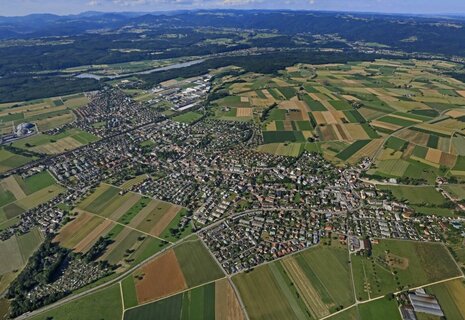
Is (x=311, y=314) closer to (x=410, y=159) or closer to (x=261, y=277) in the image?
(x=261, y=277)

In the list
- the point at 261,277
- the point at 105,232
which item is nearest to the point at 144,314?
the point at 261,277

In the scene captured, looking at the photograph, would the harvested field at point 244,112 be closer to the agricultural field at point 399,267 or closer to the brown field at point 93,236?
the brown field at point 93,236

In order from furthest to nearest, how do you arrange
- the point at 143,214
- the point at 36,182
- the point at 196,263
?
the point at 36,182, the point at 143,214, the point at 196,263

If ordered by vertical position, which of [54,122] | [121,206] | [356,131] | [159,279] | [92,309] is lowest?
[54,122]

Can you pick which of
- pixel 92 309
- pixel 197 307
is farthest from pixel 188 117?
pixel 197 307

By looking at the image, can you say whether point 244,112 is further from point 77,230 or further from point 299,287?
point 299,287

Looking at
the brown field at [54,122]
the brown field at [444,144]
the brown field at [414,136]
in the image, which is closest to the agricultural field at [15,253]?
the brown field at [54,122]

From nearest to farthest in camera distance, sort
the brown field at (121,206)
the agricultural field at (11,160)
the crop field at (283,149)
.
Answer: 1. the brown field at (121,206)
2. the agricultural field at (11,160)
3. the crop field at (283,149)
